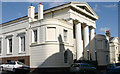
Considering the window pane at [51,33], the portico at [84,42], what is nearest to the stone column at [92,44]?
the portico at [84,42]

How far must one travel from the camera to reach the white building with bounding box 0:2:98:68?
2381cm

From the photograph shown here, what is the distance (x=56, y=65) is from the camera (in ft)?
77.0

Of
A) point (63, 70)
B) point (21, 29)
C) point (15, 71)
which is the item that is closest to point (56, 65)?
point (63, 70)

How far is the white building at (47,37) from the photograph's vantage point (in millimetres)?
23812

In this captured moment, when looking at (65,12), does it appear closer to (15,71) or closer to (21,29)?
(21,29)

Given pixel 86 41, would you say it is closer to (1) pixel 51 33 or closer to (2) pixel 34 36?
(1) pixel 51 33

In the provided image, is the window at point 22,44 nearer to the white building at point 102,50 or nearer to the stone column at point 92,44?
the stone column at point 92,44

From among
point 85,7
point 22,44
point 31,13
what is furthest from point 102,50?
point 31,13

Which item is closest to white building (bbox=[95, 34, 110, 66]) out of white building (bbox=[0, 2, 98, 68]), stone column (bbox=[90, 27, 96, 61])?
stone column (bbox=[90, 27, 96, 61])

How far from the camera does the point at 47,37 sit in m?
23.7

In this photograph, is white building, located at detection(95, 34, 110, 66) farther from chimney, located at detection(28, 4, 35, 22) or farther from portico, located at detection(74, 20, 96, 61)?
chimney, located at detection(28, 4, 35, 22)

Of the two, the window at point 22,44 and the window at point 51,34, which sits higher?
the window at point 51,34

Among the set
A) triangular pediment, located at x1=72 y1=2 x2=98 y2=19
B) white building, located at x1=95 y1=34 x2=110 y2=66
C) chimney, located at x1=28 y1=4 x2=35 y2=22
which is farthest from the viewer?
white building, located at x1=95 y1=34 x2=110 y2=66

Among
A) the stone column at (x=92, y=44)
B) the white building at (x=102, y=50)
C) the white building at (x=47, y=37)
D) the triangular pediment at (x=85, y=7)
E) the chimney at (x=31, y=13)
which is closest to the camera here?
the white building at (x=47, y=37)
